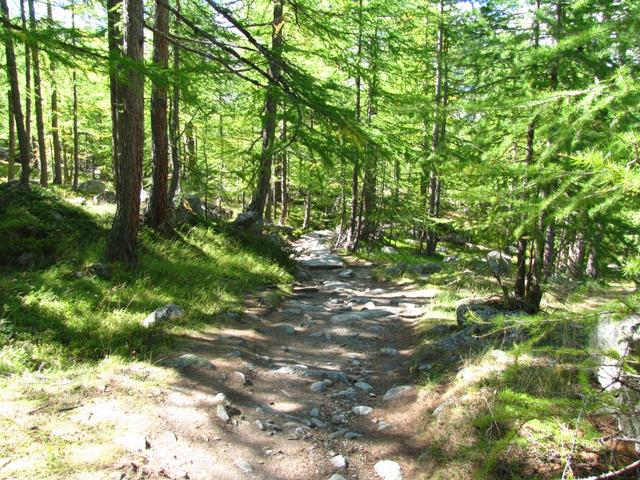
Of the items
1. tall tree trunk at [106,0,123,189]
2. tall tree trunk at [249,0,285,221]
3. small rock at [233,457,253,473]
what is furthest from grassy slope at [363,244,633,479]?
tall tree trunk at [249,0,285,221]

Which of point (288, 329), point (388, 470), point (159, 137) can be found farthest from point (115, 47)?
point (388, 470)

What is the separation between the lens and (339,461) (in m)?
3.79

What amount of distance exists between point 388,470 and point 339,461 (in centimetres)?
44

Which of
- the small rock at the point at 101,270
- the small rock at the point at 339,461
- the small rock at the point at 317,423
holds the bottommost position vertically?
the small rock at the point at 339,461

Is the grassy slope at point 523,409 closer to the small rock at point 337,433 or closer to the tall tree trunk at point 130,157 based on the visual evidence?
the small rock at point 337,433

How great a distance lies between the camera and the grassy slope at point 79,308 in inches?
134

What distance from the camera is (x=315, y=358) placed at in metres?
6.21

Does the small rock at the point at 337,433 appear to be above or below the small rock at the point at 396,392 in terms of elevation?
below

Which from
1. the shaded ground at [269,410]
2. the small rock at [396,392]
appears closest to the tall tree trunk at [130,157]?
the shaded ground at [269,410]

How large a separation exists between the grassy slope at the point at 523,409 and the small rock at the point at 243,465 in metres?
1.45

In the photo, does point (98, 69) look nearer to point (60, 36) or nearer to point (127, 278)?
point (60, 36)

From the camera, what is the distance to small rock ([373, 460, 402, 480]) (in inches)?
141

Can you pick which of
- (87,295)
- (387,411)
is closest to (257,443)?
(387,411)

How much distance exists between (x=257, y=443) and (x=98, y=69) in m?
4.66
